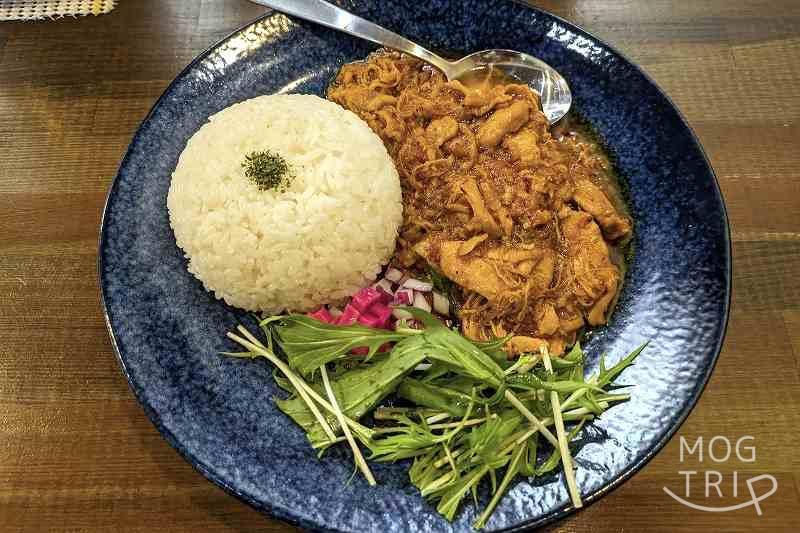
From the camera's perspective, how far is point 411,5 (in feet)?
8.99

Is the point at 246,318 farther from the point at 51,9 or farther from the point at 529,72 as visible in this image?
the point at 51,9

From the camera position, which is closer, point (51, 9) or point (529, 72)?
point (529, 72)

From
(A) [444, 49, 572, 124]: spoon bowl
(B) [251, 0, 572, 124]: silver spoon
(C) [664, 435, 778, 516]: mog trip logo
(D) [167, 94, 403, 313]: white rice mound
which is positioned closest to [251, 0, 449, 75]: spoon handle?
(B) [251, 0, 572, 124]: silver spoon

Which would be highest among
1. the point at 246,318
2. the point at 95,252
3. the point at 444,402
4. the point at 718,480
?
the point at 444,402

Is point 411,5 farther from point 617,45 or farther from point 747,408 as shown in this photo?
point 747,408

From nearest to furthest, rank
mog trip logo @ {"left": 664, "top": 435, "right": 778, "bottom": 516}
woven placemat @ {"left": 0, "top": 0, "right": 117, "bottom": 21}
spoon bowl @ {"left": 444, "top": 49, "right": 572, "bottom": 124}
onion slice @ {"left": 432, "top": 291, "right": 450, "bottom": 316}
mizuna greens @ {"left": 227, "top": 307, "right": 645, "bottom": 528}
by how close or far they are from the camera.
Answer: mizuna greens @ {"left": 227, "top": 307, "right": 645, "bottom": 528}
mog trip logo @ {"left": 664, "top": 435, "right": 778, "bottom": 516}
onion slice @ {"left": 432, "top": 291, "right": 450, "bottom": 316}
spoon bowl @ {"left": 444, "top": 49, "right": 572, "bottom": 124}
woven placemat @ {"left": 0, "top": 0, "right": 117, "bottom": 21}

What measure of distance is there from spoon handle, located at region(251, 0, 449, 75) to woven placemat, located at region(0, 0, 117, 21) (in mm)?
1228

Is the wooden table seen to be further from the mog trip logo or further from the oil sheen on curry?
the oil sheen on curry

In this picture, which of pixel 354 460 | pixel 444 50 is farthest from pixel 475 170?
pixel 354 460

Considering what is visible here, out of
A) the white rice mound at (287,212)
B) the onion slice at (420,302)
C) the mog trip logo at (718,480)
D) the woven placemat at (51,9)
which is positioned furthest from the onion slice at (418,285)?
the woven placemat at (51,9)

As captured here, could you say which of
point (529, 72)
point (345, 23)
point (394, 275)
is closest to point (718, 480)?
point (394, 275)

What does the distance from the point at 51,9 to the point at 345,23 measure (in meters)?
1.78

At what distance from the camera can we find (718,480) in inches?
80.4

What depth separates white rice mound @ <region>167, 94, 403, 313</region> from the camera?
222cm
